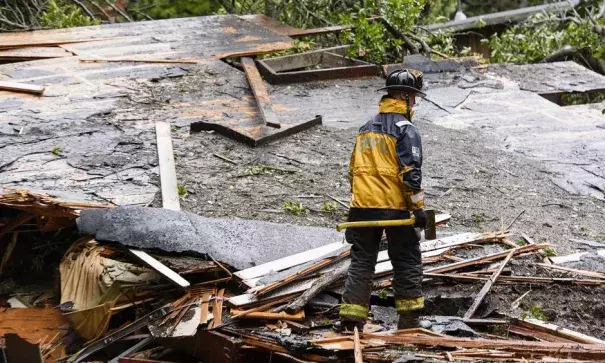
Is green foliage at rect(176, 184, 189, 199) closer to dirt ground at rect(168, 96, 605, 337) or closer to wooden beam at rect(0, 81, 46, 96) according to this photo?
dirt ground at rect(168, 96, 605, 337)

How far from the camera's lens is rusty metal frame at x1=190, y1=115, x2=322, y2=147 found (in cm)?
852

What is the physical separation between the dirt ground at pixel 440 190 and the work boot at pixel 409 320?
0.57 meters

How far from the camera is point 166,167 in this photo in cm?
759

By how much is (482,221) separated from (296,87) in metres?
4.45

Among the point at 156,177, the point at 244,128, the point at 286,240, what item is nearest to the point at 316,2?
the point at 244,128

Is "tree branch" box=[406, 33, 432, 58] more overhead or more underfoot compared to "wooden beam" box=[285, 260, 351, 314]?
more overhead

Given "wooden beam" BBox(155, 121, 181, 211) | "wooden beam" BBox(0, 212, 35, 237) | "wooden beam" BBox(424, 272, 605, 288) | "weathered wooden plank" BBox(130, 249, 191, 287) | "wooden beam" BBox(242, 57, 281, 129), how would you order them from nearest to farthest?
"weathered wooden plank" BBox(130, 249, 191, 287)
"wooden beam" BBox(424, 272, 605, 288)
"wooden beam" BBox(0, 212, 35, 237)
"wooden beam" BBox(155, 121, 181, 211)
"wooden beam" BBox(242, 57, 281, 129)

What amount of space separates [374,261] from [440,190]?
2601mm

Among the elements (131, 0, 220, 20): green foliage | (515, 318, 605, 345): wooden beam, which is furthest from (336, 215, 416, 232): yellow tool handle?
(131, 0, 220, 20): green foliage

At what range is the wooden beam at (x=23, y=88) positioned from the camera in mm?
9789

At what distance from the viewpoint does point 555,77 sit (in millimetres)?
11734

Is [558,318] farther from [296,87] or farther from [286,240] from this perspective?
[296,87]

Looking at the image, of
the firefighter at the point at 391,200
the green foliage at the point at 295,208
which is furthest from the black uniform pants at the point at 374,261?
the green foliage at the point at 295,208

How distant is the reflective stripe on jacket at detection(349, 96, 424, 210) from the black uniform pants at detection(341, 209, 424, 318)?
9 centimetres
